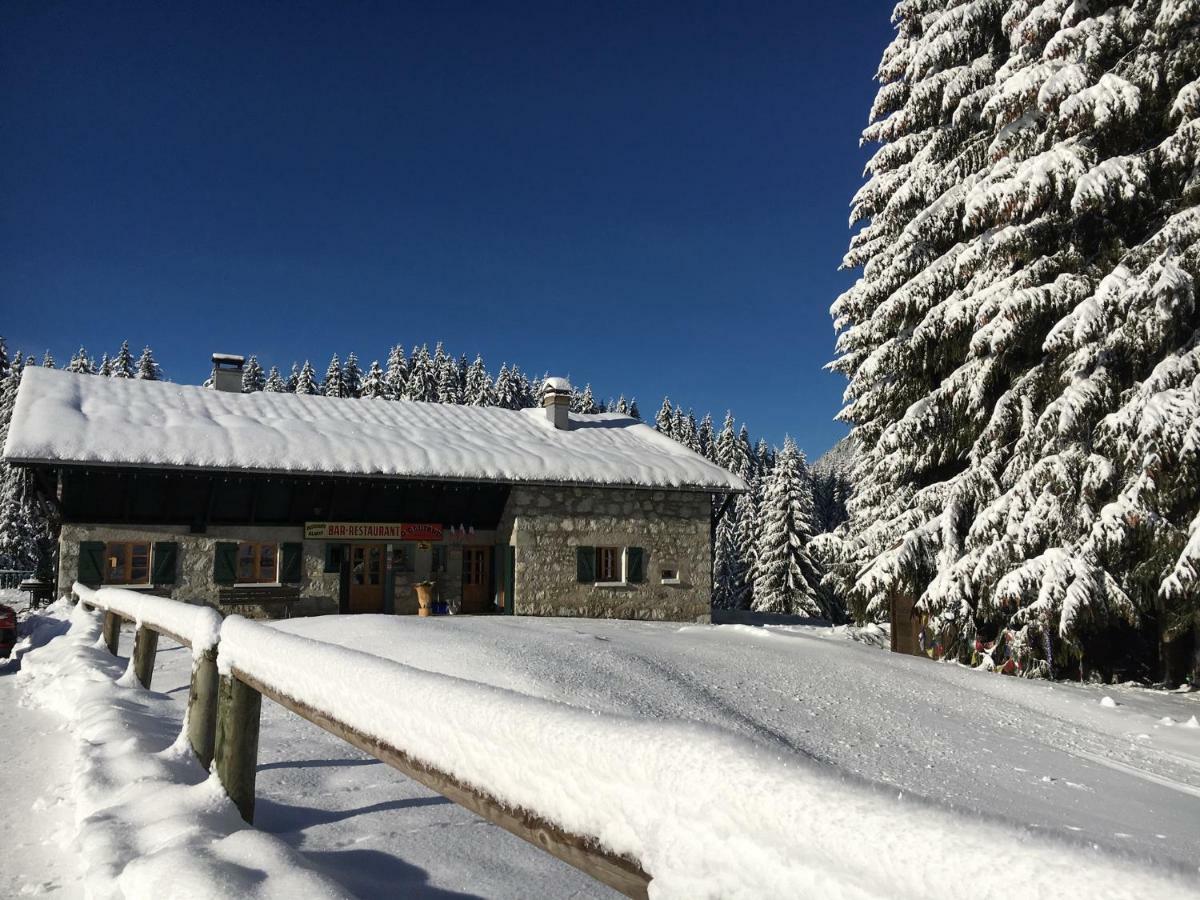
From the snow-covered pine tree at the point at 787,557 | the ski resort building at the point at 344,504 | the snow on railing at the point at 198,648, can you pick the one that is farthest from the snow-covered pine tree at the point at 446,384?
the snow on railing at the point at 198,648

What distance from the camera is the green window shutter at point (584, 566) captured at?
68.5 feet

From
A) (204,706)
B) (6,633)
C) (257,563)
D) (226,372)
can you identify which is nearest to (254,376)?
(226,372)

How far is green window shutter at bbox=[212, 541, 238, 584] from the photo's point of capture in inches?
723

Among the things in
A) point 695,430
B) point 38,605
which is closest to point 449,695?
point 38,605

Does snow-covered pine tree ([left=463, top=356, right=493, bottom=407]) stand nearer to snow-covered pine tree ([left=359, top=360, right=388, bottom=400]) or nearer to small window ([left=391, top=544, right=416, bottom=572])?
snow-covered pine tree ([left=359, top=360, right=388, bottom=400])

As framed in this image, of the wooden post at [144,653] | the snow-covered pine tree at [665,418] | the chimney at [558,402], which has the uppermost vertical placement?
the snow-covered pine tree at [665,418]

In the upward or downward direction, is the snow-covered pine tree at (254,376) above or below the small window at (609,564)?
above

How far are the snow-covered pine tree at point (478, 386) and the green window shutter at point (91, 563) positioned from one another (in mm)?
48245

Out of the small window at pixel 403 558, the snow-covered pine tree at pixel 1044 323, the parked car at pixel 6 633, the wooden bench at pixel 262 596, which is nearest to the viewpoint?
the parked car at pixel 6 633

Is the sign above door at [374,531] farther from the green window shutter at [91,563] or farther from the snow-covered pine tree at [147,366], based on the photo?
the snow-covered pine tree at [147,366]

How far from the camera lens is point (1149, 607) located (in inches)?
421

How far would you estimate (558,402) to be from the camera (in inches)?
1022

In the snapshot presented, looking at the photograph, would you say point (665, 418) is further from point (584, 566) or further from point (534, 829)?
point (534, 829)

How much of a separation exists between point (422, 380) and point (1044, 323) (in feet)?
209
